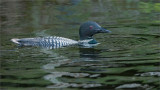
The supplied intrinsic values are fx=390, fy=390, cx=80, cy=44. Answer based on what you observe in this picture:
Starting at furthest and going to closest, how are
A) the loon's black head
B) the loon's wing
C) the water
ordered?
the loon's black head → the loon's wing → the water

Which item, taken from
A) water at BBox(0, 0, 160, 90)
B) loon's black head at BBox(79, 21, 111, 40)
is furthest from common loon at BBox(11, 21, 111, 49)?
water at BBox(0, 0, 160, 90)

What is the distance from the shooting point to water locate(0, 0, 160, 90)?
591 cm

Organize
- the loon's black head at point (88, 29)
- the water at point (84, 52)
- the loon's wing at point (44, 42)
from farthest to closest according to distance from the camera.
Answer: the loon's black head at point (88, 29), the loon's wing at point (44, 42), the water at point (84, 52)

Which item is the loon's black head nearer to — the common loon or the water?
the common loon

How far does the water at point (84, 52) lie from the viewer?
5.91m

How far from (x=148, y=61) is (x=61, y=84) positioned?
2100 mm

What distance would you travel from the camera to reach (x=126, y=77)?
608 cm

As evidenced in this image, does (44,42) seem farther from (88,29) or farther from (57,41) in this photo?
(88,29)

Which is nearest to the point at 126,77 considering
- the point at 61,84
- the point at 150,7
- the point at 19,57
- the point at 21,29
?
the point at 61,84

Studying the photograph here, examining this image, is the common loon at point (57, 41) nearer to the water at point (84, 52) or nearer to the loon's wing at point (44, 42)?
the loon's wing at point (44, 42)

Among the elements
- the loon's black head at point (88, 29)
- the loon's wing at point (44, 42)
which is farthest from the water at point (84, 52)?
the loon's black head at point (88, 29)

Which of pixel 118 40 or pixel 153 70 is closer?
pixel 153 70

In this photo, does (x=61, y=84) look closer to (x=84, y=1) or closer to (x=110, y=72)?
(x=110, y=72)

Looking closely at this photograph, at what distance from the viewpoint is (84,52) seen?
844cm
